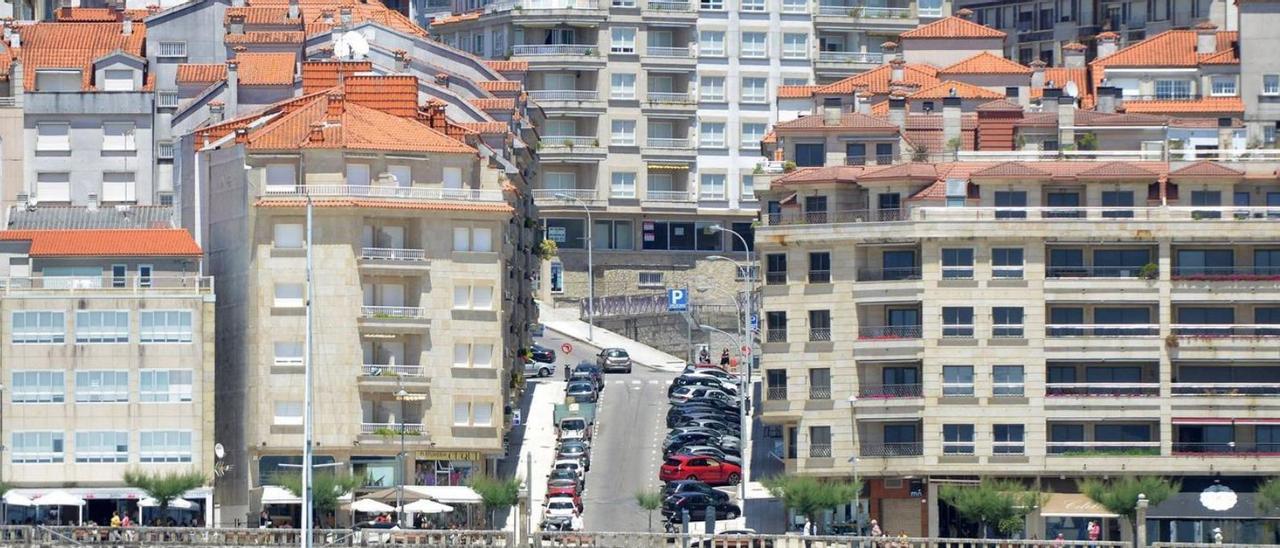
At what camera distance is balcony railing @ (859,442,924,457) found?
14450cm

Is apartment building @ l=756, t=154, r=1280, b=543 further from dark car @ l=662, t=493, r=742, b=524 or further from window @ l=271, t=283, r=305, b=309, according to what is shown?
window @ l=271, t=283, r=305, b=309

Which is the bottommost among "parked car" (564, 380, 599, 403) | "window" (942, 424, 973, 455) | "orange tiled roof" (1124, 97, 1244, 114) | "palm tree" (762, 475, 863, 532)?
"palm tree" (762, 475, 863, 532)

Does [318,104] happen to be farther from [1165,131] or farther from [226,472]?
[1165,131]

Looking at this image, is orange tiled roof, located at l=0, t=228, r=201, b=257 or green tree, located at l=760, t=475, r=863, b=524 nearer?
green tree, located at l=760, t=475, r=863, b=524

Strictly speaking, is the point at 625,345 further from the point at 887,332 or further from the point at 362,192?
the point at 887,332

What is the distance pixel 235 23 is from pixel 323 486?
1608 inches

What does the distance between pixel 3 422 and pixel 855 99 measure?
146ft

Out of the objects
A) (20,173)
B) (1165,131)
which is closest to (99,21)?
(20,173)

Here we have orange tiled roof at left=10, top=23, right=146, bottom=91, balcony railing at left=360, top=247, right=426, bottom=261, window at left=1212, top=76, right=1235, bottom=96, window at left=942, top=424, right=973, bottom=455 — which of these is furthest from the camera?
window at left=1212, top=76, right=1235, bottom=96

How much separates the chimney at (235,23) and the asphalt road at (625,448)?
21.9 m

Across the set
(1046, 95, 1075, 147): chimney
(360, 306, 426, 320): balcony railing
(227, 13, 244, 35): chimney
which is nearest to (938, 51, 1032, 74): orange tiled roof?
(1046, 95, 1075, 147): chimney

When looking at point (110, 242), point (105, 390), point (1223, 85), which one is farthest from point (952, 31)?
point (105, 390)

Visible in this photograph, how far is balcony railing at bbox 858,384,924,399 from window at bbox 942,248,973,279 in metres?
4.45

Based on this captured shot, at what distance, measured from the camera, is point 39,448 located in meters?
143
